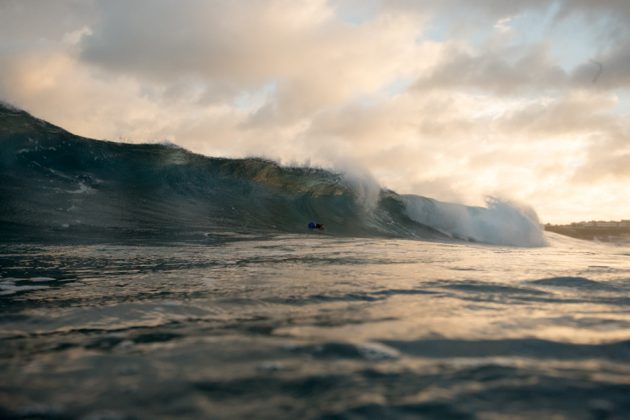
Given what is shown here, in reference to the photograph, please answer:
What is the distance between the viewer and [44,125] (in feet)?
65.8

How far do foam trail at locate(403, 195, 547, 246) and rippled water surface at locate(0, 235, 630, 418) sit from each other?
1671cm

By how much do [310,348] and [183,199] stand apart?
16120 millimetres

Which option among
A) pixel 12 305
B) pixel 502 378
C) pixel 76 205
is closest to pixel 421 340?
pixel 502 378

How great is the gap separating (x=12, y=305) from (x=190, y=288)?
3.94ft

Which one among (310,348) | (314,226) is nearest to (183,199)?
(314,226)

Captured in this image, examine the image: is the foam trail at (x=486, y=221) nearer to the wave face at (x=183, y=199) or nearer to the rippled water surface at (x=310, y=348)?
the wave face at (x=183, y=199)

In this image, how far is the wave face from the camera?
40.3 ft

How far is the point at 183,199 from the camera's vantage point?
17.1 m

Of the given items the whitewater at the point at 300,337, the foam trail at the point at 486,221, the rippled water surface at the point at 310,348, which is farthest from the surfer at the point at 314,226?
the rippled water surface at the point at 310,348

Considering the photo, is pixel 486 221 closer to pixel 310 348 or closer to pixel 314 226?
pixel 314 226

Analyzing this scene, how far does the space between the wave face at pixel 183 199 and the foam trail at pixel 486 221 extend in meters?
0.05

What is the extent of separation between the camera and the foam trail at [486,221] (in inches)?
776

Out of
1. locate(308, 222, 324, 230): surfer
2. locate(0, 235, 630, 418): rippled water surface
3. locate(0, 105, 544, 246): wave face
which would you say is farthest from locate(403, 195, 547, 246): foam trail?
locate(0, 235, 630, 418): rippled water surface

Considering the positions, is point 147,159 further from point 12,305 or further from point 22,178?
point 12,305
